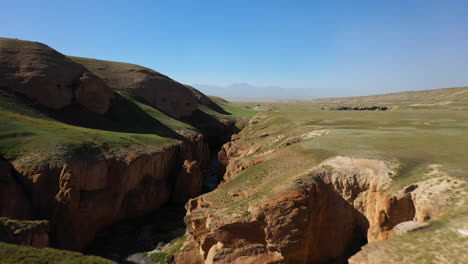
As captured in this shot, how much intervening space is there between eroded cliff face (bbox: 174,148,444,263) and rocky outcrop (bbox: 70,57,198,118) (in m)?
51.4

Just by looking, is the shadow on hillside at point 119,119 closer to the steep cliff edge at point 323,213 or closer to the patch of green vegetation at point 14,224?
the patch of green vegetation at point 14,224

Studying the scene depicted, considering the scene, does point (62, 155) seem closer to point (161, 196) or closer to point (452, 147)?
point (161, 196)

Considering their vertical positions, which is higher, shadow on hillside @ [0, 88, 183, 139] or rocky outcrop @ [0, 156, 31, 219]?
shadow on hillside @ [0, 88, 183, 139]

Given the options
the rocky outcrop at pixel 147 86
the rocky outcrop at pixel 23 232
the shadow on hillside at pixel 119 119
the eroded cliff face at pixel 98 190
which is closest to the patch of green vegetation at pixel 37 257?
the rocky outcrop at pixel 23 232

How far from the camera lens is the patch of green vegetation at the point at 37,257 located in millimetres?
10133

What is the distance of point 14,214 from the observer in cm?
1980

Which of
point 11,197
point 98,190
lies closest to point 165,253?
point 98,190

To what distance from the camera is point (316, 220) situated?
16500mm

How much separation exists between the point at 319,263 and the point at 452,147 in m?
14.5

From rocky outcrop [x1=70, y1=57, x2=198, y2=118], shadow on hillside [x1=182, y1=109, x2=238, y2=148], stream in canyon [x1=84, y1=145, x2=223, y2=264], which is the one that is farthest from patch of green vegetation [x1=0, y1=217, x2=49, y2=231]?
shadow on hillside [x1=182, y1=109, x2=238, y2=148]

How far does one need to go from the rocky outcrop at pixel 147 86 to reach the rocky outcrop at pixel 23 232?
159ft

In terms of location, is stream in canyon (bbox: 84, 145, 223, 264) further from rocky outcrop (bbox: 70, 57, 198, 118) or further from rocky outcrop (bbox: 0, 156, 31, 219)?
rocky outcrop (bbox: 70, 57, 198, 118)

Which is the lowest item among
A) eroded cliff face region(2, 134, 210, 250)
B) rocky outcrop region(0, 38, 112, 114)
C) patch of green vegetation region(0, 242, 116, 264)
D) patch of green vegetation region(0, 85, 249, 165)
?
eroded cliff face region(2, 134, 210, 250)

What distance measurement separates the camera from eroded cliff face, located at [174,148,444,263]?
1509cm
